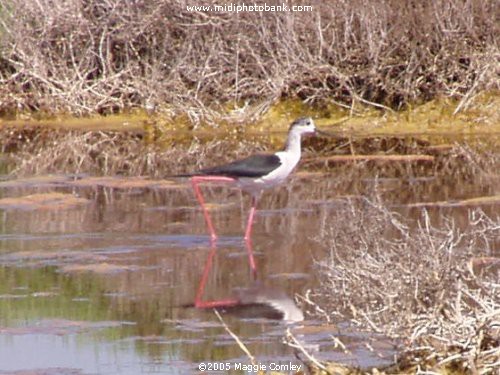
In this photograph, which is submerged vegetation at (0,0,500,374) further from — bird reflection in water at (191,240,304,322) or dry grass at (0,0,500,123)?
bird reflection in water at (191,240,304,322)

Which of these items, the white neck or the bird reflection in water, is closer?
the bird reflection in water

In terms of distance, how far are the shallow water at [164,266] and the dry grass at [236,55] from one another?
13.2ft

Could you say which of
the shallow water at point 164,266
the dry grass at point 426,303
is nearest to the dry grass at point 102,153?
the shallow water at point 164,266

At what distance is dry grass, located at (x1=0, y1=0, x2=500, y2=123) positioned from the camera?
2050 centimetres

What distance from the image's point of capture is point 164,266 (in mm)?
11133

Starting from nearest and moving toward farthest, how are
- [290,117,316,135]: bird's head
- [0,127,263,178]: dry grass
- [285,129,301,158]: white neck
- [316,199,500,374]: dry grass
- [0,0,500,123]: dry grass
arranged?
[316,199,500,374]: dry grass
[285,129,301,158]: white neck
[290,117,316,135]: bird's head
[0,127,263,178]: dry grass
[0,0,500,123]: dry grass

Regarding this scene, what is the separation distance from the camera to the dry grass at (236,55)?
67.3 ft

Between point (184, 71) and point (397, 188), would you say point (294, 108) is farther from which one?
point (397, 188)

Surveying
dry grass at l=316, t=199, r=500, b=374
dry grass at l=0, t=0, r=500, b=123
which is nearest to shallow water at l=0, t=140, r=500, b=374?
dry grass at l=316, t=199, r=500, b=374

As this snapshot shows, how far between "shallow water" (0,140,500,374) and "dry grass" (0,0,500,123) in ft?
13.2

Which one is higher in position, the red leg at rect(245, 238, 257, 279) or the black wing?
the black wing

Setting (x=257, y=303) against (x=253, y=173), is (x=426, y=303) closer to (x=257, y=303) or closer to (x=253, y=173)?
(x=257, y=303)

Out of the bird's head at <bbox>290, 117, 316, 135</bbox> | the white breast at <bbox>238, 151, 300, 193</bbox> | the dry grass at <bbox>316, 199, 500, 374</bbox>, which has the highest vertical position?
the dry grass at <bbox>316, 199, 500, 374</bbox>

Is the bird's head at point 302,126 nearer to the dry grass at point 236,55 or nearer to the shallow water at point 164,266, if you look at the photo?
the shallow water at point 164,266
